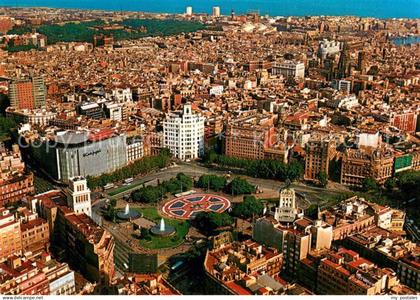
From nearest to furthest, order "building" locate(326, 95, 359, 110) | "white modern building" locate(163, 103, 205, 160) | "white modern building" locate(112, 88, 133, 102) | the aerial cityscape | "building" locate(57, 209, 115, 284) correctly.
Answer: the aerial cityscape, "building" locate(57, 209, 115, 284), "white modern building" locate(163, 103, 205, 160), "building" locate(326, 95, 359, 110), "white modern building" locate(112, 88, 133, 102)

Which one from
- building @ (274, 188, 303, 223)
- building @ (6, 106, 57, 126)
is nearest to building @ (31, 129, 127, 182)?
building @ (6, 106, 57, 126)

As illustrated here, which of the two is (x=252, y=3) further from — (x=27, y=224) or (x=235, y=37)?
(x=27, y=224)

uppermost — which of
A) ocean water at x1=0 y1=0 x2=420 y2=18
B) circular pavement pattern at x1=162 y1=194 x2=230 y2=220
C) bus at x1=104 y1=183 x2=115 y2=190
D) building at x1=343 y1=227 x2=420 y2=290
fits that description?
ocean water at x1=0 y1=0 x2=420 y2=18

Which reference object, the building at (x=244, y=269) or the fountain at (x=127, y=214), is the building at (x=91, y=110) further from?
the building at (x=244, y=269)

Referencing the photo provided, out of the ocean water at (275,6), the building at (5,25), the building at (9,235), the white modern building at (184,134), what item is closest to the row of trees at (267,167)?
Result: the white modern building at (184,134)

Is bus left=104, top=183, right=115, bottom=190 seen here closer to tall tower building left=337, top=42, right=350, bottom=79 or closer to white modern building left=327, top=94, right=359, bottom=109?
white modern building left=327, top=94, right=359, bottom=109

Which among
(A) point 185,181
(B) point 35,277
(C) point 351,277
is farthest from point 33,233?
(C) point 351,277

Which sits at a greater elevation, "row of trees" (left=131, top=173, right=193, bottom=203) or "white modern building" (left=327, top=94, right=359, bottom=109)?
"white modern building" (left=327, top=94, right=359, bottom=109)

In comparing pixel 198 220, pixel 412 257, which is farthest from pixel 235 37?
pixel 412 257
